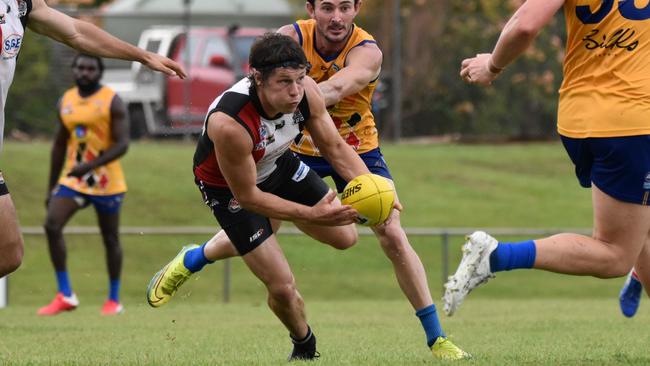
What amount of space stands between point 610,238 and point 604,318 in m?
4.51

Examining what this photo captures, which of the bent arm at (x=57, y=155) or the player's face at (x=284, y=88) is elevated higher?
the player's face at (x=284, y=88)

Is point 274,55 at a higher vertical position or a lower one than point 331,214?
higher

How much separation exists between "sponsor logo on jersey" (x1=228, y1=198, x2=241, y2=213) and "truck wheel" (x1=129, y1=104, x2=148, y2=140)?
51.6ft

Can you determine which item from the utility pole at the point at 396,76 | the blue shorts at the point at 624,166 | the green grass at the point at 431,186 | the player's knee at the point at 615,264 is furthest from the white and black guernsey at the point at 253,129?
the utility pole at the point at 396,76

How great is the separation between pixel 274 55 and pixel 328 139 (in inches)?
25.7

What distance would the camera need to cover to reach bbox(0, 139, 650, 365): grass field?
25.6 ft

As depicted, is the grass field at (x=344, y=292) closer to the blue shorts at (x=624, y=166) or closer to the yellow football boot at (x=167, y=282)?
the yellow football boot at (x=167, y=282)

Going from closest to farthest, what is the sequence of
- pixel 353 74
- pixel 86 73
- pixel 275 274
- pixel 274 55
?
pixel 274 55, pixel 275 274, pixel 353 74, pixel 86 73

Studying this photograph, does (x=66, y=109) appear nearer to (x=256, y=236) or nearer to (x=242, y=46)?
(x=256, y=236)

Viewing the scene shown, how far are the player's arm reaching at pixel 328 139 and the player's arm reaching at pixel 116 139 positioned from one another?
19.7ft

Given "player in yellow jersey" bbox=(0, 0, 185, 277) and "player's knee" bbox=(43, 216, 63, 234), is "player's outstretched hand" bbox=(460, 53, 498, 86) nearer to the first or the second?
"player in yellow jersey" bbox=(0, 0, 185, 277)

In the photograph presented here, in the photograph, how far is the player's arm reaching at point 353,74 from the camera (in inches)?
293

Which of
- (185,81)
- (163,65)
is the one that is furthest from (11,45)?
(185,81)

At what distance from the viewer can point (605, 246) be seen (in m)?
6.46
